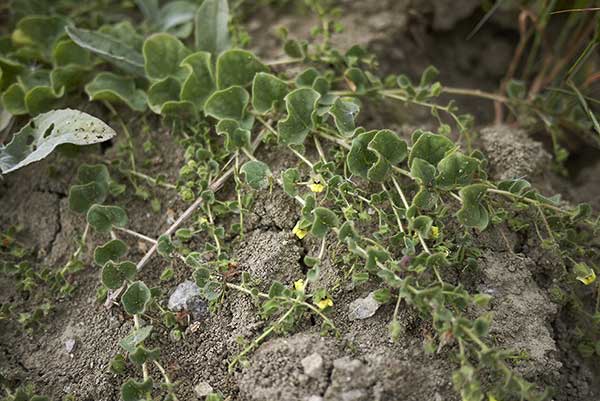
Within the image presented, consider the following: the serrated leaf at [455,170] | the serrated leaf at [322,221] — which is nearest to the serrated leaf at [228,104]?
the serrated leaf at [322,221]

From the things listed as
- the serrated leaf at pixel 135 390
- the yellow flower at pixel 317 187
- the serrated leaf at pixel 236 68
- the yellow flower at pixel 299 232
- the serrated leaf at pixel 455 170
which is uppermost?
the serrated leaf at pixel 236 68

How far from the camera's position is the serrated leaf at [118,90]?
7.09 ft

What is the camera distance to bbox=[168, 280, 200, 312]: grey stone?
1824 mm

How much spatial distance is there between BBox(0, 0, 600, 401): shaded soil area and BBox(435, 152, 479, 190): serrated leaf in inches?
7.9

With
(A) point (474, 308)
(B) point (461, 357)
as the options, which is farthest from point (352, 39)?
(B) point (461, 357)

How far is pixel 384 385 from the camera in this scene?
1.55 m

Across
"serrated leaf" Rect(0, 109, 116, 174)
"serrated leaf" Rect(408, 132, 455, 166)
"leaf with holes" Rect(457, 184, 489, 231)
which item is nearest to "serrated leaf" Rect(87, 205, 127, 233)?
"serrated leaf" Rect(0, 109, 116, 174)

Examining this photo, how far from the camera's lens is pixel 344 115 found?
1.92 meters

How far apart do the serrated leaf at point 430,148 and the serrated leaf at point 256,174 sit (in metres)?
0.43

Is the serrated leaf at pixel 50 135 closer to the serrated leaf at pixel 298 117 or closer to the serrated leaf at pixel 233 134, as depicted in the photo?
the serrated leaf at pixel 233 134

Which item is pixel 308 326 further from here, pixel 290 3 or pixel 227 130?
pixel 290 3

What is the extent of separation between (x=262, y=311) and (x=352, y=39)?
1.23 m

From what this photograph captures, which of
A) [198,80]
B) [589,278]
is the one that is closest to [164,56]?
[198,80]

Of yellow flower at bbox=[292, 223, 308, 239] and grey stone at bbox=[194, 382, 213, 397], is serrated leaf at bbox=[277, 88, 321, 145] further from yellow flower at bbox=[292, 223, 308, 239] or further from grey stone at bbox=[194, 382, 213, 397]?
grey stone at bbox=[194, 382, 213, 397]
